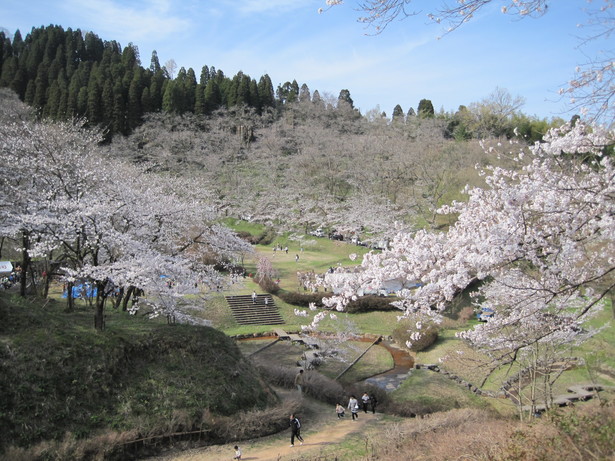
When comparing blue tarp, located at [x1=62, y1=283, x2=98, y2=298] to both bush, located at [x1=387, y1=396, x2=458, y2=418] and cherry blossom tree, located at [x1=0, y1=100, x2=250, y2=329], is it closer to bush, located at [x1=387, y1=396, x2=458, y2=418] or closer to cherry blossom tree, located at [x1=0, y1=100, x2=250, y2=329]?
cherry blossom tree, located at [x1=0, y1=100, x2=250, y2=329]

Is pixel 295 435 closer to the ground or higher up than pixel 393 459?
→ closer to the ground

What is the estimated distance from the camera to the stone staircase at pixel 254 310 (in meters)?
29.3

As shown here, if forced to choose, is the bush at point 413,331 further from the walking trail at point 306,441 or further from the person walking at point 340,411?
the person walking at point 340,411

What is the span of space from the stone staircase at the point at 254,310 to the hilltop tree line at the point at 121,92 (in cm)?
3563

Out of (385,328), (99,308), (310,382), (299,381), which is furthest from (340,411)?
(385,328)

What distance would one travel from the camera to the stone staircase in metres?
29.3

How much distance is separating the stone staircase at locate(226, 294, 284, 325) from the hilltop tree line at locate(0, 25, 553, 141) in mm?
35635

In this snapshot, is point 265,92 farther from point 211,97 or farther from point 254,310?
point 254,310

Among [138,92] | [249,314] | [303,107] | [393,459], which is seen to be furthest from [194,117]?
[393,459]

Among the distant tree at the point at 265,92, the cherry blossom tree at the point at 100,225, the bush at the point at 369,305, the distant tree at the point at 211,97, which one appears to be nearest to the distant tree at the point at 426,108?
the distant tree at the point at 265,92

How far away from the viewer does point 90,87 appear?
6341 cm

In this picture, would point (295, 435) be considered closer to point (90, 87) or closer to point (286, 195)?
point (286, 195)

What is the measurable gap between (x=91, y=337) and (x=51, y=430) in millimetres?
3337

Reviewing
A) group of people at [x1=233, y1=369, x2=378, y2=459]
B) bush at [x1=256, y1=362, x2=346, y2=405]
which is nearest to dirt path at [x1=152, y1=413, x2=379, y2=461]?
group of people at [x1=233, y1=369, x2=378, y2=459]
